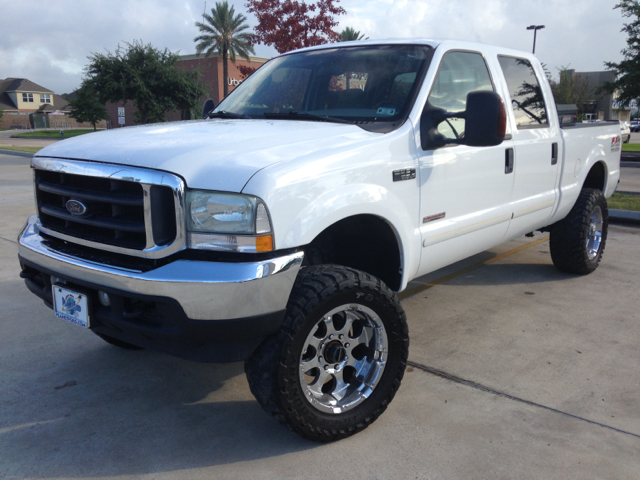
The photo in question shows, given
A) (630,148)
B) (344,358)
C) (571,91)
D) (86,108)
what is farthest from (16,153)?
(571,91)

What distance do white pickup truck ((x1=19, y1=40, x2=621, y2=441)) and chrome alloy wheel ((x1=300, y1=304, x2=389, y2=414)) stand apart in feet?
0.03

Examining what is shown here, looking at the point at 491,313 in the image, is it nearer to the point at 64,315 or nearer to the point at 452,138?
the point at 452,138

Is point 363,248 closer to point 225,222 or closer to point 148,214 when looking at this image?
point 225,222

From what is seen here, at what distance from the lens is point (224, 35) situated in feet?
135

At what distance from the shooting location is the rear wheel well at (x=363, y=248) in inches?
122

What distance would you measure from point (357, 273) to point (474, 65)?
6.58ft

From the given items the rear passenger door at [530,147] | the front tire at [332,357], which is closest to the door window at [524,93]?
the rear passenger door at [530,147]

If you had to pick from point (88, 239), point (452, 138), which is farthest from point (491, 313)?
point (88, 239)

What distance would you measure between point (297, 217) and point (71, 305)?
1173mm

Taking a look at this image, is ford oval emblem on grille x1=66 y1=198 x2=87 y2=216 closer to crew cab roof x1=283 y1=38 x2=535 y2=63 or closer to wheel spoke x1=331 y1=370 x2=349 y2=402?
wheel spoke x1=331 y1=370 x2=349 y2=402

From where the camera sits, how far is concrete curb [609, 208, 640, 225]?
803 centimetres

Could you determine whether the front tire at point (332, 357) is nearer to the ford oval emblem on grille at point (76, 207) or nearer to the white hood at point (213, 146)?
the white hood at point (213, 146)

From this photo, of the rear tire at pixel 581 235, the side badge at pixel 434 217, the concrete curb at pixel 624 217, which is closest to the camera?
the side badge at pixel 434 217

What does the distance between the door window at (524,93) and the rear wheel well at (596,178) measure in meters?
1.38
